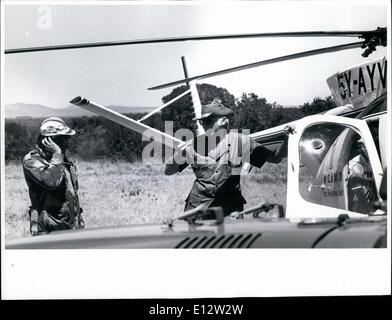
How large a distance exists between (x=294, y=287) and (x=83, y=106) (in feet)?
5.55

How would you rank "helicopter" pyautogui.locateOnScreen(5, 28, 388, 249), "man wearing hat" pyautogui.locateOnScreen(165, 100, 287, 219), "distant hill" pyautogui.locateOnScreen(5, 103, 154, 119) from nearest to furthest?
"helicopter" pyautogui.locateOnScreen(5, 28, 388, 249), "distant hill" pyautogui.locateOnScreen(5, 103, 154, 119), "man wearing hat" pyautogui.locateOnScreen(165, 100, 287, 219)

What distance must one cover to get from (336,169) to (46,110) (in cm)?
185

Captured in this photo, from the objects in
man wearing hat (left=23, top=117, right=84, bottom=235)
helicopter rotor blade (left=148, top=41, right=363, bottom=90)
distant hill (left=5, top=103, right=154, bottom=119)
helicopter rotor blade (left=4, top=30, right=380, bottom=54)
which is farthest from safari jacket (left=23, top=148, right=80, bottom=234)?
helicopter rotor blade (left=148, top=41, right=363, bottom=90)

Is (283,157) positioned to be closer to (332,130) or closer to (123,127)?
(332,130)

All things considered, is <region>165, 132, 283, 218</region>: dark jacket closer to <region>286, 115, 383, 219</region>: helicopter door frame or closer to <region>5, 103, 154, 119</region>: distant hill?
<region>286, 115, 383, 219</region>: helicopter door frame

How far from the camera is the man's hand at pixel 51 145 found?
3848 mm

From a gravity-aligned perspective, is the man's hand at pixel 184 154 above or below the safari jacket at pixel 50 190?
above

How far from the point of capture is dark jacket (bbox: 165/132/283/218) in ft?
12.8

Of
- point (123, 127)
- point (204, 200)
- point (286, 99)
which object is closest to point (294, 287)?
point (204, 200)

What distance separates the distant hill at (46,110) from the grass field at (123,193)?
1.04 ft

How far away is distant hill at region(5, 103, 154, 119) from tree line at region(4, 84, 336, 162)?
0.03 meters

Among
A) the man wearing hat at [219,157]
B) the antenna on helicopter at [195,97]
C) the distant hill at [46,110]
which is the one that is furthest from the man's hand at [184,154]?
the distant hill at [46,110]

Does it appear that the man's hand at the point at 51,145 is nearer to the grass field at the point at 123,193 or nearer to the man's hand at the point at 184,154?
the grass field at the point at 123,193

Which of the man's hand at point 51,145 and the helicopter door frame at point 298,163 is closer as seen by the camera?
the helicopter door frame at point 298,163
